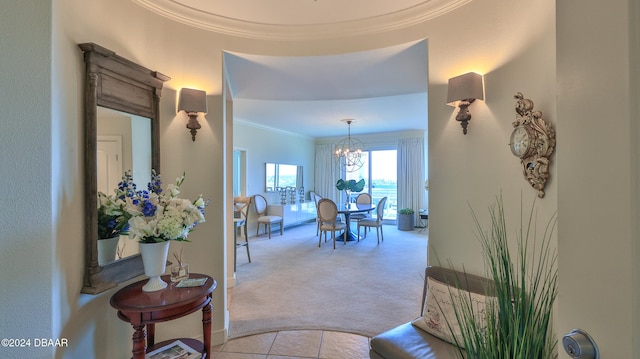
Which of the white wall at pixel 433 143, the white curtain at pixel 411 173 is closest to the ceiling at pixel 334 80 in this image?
the white wall at pixel 433 143

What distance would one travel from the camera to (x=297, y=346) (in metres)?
2.43

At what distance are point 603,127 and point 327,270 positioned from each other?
13.4 ft

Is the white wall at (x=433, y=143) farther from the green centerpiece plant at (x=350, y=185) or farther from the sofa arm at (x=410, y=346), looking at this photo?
the green centerpiece plant at (x=350, y=185)

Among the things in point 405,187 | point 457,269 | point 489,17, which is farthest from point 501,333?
point 405,187

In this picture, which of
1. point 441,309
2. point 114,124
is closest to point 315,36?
point 114,124

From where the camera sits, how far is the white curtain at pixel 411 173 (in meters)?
7.89

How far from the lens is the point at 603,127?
675 mm

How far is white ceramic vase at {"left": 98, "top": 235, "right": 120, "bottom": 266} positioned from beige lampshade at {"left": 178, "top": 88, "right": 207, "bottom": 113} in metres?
1.02

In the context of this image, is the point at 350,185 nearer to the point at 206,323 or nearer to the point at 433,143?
the point at 433,143

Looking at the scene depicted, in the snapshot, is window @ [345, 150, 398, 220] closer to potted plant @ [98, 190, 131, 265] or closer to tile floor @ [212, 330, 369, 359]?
tile floor @ [212, 330, 369, 359]

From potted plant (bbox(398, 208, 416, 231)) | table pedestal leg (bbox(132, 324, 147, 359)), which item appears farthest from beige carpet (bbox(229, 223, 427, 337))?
potted plant (bbox(398, 208, 416, 231))

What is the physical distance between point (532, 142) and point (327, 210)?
183 inches

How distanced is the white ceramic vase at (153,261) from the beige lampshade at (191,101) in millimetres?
1036

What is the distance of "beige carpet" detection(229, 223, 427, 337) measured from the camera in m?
2.84
